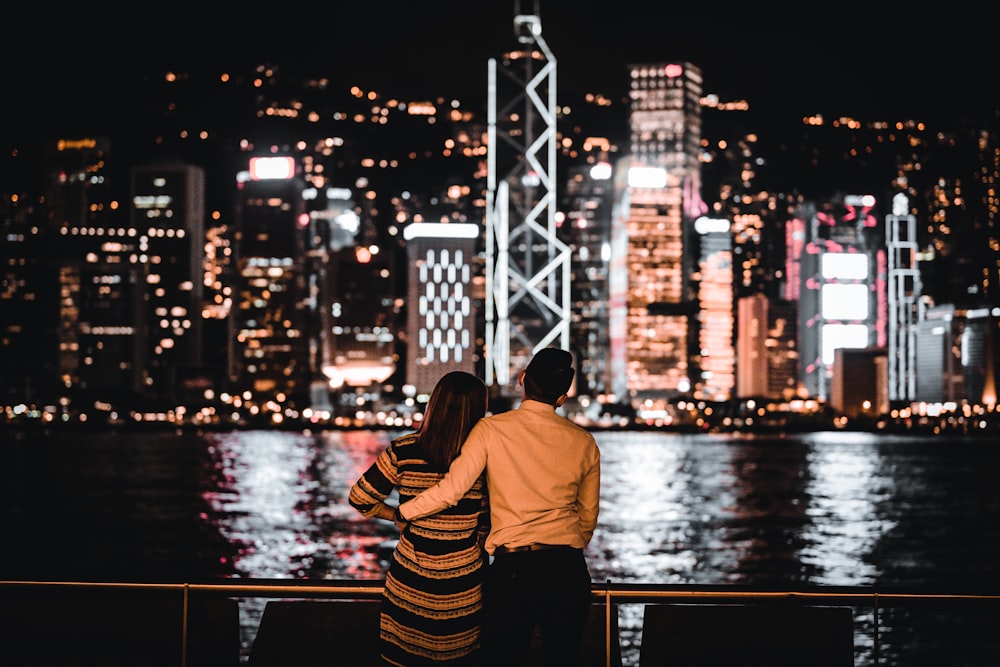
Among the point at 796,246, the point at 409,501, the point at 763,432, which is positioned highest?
the point at 796,246

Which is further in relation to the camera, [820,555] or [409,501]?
[820,555]

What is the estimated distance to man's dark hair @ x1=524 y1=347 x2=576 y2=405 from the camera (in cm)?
354

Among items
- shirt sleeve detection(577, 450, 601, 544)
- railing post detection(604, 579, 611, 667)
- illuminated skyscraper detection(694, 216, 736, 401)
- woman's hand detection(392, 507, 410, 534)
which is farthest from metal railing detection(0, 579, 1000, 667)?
illuminated skyscraper detection(694, 216, 736, 401)

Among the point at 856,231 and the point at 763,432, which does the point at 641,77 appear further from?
the point at 763,432

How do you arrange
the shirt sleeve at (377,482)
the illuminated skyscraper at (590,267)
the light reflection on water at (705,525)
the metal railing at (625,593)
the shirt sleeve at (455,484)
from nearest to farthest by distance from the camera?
the shirt sleeve at (455,484) → the shirt sleeve at (377,482) → the metal railing at (625,593) → the light reflection on water at (705,525) → the illuminated skyscraper at (590,267)

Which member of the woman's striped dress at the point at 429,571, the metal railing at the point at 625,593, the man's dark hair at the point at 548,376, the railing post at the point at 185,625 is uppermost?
the man's dark hair at the point at 548,376

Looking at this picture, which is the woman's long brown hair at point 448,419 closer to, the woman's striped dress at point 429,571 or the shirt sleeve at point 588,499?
the woman's striped dress at point 429,571

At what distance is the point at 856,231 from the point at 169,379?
8757 centimetres

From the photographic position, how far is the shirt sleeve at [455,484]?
336cm

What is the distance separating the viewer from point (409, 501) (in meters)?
3.41

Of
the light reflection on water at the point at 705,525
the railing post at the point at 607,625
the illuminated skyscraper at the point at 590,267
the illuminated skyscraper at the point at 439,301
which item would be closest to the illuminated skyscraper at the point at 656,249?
the illuminated skyscraper at the point at 590,267

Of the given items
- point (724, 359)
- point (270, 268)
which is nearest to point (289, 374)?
point (270, 268)

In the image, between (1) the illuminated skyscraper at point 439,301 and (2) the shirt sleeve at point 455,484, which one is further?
(1) the illuminated skyscraper at point 439,301

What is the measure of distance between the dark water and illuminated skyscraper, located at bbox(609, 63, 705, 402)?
181ft
